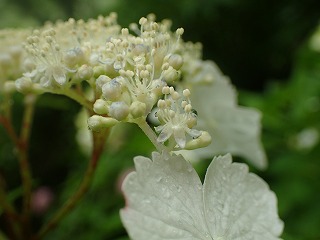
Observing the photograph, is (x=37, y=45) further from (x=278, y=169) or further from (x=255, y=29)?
(x=255, y=29)

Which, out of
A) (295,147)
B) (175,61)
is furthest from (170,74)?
(295,147)

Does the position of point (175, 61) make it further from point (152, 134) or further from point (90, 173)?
point (90, 173)

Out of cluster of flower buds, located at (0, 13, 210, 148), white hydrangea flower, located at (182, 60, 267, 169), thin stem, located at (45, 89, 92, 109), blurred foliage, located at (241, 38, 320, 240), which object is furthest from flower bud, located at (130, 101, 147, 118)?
blurred foliage, located at (241, 38, 320, 240)

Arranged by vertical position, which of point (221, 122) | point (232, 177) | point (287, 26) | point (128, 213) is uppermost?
point (287, 26)

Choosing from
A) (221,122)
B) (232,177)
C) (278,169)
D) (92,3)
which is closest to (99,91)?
(232,177)

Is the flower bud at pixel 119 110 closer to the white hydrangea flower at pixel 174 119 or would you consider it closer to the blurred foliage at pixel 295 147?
the white hydrangea flower at pixel 174 119

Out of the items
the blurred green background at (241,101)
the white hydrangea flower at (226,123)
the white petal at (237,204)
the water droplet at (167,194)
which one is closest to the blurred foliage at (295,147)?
the blurred green background at (241,101)
